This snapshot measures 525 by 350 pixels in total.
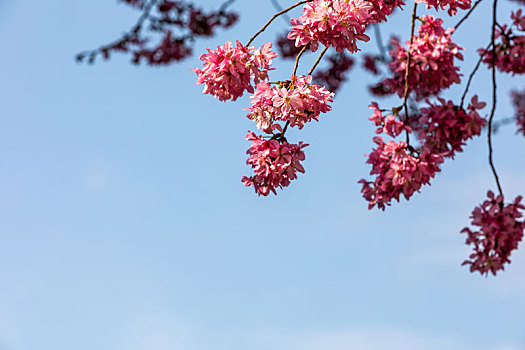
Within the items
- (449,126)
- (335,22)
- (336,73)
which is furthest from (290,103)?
(336,73)

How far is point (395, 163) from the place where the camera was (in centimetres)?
312

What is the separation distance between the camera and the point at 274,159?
2953 mm

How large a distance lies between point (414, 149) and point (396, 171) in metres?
0.18

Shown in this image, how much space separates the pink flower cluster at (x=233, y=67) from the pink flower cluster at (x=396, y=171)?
2.58 ft

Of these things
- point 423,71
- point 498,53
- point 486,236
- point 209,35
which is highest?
point 209,35

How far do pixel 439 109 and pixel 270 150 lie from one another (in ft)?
4.25

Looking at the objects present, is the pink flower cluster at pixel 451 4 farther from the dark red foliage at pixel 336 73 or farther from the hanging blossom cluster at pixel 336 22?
the dark red foliage at pixel 336 73

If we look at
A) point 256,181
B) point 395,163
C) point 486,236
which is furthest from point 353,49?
point 486,236

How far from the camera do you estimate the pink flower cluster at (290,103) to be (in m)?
2.81

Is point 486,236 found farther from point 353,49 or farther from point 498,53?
point 498,53

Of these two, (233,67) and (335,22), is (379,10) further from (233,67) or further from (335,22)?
(233,67)

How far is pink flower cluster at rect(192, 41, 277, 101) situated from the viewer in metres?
2.92

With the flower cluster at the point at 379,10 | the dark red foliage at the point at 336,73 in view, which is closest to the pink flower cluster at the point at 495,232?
the flower cluster at the point at 379,10

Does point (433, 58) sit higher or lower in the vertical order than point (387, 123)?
higher
